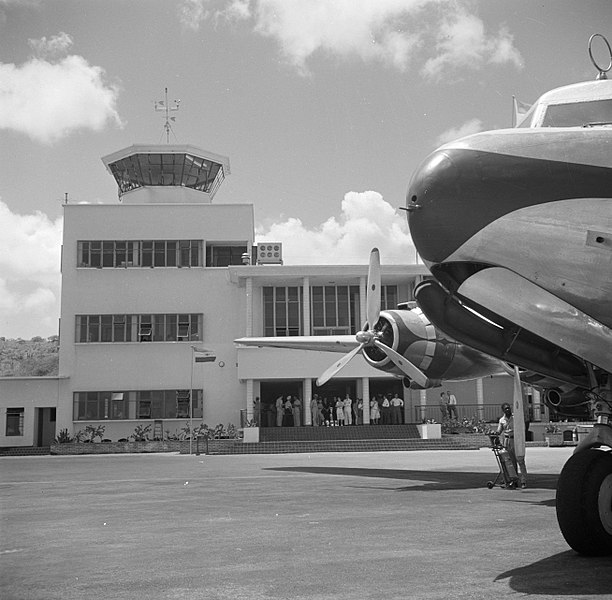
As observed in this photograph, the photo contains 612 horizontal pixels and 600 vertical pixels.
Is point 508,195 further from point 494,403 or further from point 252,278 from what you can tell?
point 494,403

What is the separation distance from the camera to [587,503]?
7.44m

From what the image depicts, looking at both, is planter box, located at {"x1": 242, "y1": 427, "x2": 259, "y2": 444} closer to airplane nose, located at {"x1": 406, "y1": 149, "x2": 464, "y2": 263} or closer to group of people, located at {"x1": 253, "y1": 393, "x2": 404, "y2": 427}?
group of people, located at {"x1": 253, "y1": 393, "x2": 404, "y2": 427}

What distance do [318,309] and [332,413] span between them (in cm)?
758

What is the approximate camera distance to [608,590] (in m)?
6.10

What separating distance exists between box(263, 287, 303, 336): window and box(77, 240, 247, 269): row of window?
5.06 metres

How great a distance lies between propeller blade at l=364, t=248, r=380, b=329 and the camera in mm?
17500

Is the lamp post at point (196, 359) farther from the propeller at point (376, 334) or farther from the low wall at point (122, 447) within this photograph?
the propeller at point (376, 334)

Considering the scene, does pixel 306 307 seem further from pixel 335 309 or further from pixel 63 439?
pixel 63 439

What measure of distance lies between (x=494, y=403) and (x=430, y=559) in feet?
137

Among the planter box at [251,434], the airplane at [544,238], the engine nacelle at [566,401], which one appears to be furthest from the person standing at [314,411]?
the airplane at [544,238]

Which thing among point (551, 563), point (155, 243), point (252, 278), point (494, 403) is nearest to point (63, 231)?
point (155, 243)

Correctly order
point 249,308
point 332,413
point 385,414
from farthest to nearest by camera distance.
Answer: point 249,308, point 385,414, point 332,413

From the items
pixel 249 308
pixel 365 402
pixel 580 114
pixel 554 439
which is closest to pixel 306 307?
pixel 249 308

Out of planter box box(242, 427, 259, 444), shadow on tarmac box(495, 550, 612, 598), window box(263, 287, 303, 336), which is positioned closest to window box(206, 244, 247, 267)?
window box(263, 287, 303, 336)
